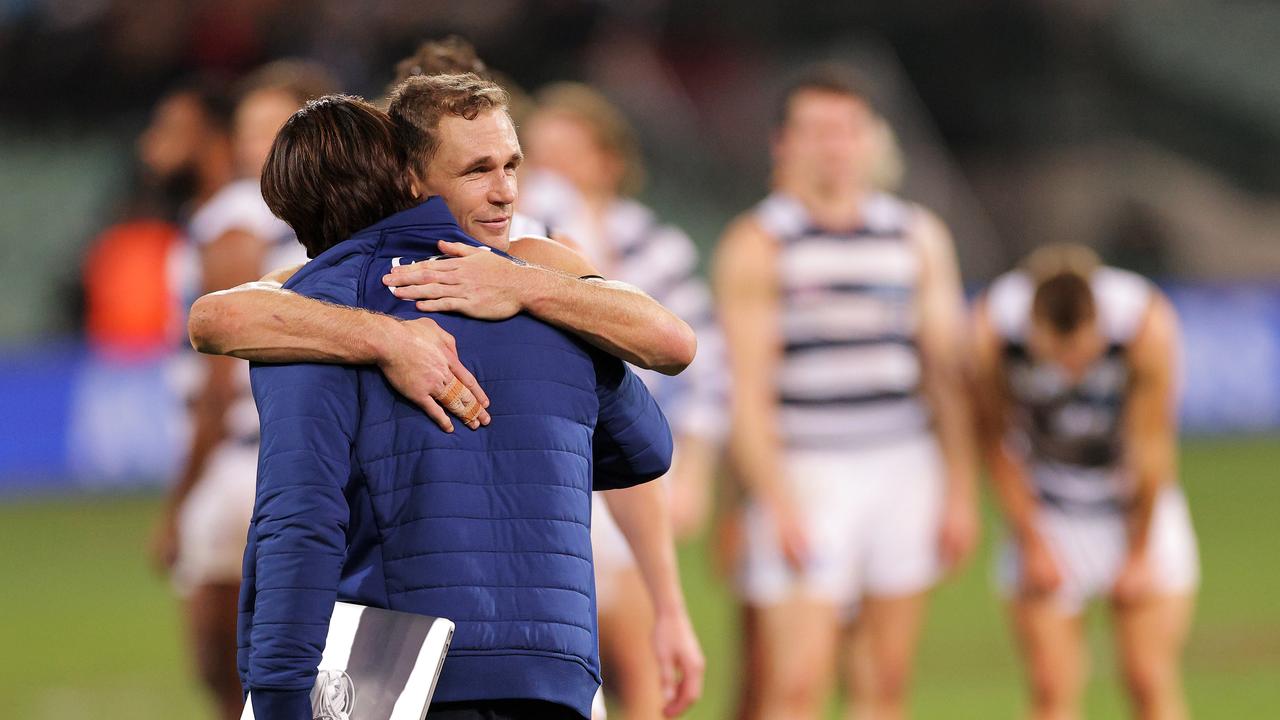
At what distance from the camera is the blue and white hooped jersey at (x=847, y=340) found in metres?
6.50

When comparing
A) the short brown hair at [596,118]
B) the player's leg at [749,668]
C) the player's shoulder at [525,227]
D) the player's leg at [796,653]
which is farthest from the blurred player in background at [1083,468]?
the player's shoulder at [525,227]

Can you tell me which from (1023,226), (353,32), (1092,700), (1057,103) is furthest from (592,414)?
(1057,103)

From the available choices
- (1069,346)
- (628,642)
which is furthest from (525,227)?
(1069,346)

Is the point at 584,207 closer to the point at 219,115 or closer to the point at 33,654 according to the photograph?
the point at 219,115

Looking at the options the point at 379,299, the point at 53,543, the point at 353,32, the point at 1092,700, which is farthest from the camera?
the point at 353,32

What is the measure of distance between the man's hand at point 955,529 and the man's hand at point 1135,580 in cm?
56

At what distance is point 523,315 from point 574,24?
16.5 meters

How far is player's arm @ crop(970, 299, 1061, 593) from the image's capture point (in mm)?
6648

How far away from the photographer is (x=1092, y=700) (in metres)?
8.11

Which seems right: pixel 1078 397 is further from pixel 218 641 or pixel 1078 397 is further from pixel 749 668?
pixel 218 641

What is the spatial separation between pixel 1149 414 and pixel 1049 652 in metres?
0.91

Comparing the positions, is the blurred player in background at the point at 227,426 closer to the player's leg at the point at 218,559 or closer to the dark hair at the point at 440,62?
the player's leg at the point at 218,559

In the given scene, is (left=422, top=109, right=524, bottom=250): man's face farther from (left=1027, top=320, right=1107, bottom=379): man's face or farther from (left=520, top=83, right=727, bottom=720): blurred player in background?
(left=1027, top=320, right=1107, bottom=379): man's face

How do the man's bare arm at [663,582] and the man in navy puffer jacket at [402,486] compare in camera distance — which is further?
the man's bare arm at [663,582]
